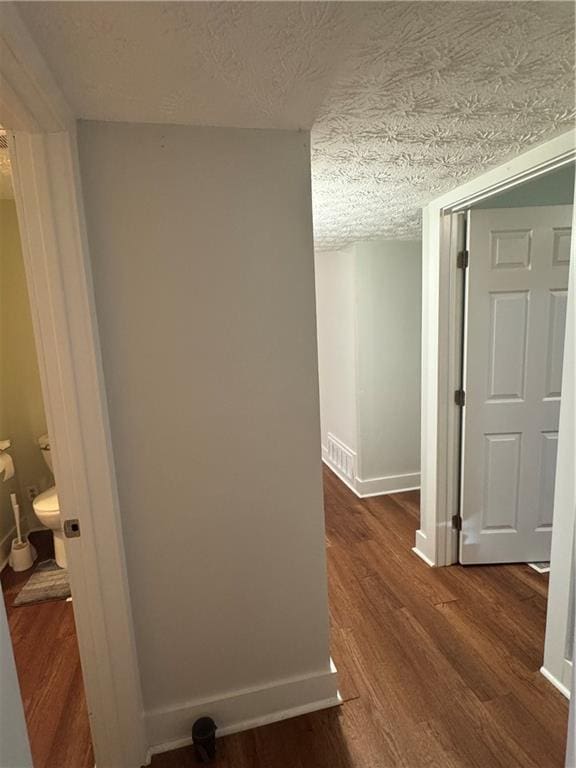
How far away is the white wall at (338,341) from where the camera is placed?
10.7 feet

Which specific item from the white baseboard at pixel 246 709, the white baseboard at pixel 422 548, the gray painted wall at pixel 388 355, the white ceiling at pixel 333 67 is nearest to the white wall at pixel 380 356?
the gray painted wall at pixel 388 355

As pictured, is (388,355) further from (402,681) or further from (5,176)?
(5,176)

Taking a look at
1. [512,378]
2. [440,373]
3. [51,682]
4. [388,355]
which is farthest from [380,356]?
[51,682]

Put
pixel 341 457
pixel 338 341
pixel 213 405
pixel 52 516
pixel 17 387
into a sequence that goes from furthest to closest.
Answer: pixel 341 457 < pixel 338 341 < pixel 17 387 < pixel 52 516 < pixel 213 405

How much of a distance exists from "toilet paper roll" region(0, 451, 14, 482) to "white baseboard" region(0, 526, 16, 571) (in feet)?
1.29

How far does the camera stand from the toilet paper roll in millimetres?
2355

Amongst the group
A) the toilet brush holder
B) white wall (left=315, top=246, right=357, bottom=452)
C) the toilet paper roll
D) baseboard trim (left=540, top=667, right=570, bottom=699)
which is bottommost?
baseboard trim (left=540, top=667, right=570, bottom=699)

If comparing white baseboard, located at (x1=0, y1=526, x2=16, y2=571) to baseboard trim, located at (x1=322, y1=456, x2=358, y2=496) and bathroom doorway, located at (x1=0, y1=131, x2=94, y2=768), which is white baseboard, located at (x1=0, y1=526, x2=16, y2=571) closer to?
bathroom doorway, located at (x1=0, y1=131, x2=94, y2=768)

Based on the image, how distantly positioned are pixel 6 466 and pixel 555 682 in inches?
120

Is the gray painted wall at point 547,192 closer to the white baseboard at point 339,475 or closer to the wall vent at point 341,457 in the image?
the wall vent at point 341,457

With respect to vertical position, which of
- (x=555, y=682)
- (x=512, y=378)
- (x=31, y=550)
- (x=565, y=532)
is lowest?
(x=555, y=682)

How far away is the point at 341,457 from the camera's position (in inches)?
145

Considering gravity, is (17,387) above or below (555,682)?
above

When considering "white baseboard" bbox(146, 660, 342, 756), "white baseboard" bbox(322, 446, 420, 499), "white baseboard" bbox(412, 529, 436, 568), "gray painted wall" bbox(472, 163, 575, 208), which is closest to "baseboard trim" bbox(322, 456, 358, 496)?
"white baseboard" bbox(322, 446, 420, 499)
